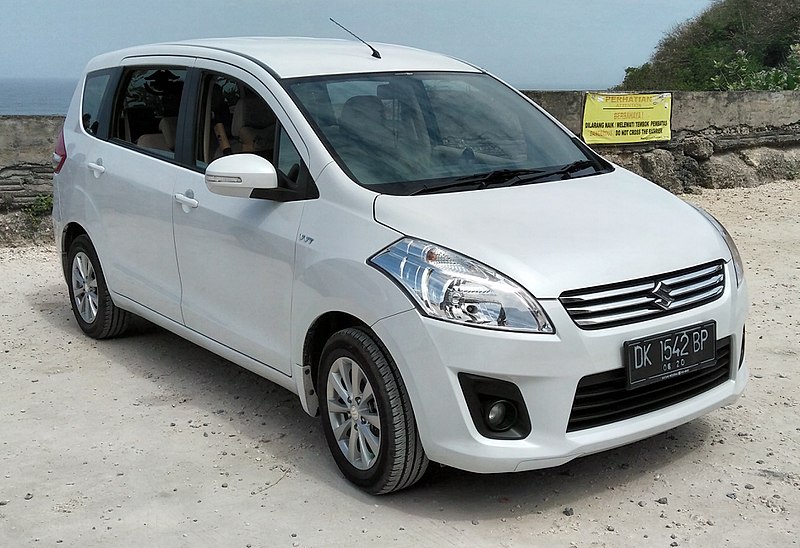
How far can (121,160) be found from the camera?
5.42 metres

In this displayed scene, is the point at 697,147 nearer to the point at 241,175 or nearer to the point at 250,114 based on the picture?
the point at 250,114

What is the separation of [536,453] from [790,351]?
107 inches

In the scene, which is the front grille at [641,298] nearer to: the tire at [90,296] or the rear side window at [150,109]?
the rear side window at [150,109]

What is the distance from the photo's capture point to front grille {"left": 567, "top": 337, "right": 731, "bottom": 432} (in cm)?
352

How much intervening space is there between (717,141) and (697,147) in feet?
1.11

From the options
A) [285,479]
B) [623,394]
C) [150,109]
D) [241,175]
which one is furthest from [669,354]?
[150,109]

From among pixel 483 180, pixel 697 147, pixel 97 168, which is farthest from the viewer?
pixel 697 147

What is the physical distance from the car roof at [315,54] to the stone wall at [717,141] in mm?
5453

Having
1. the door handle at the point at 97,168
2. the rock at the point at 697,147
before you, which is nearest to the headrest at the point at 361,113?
the door handle at the point at 97,168

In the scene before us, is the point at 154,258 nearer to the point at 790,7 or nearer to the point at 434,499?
the point at 434,499

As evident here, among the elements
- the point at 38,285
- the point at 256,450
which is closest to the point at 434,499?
the point at 256,450

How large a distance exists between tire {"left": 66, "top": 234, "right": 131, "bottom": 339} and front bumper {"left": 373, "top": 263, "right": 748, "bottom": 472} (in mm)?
2774

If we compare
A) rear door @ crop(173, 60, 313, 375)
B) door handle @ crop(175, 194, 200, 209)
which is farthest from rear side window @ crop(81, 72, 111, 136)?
door handle @ crop(175, 194, 200, 209)

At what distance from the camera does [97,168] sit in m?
5.61
